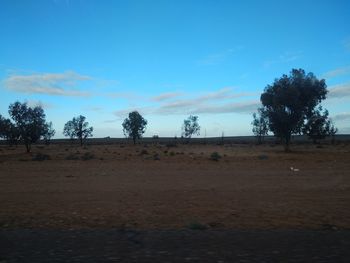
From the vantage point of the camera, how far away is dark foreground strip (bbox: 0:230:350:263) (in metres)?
6.86

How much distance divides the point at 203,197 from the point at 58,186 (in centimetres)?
765

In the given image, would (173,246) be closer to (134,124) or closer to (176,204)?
(176,204)

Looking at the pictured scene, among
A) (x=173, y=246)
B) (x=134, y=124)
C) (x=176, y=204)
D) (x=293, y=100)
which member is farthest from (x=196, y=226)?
(x=134, y=124)

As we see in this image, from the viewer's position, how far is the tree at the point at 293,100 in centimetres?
5884

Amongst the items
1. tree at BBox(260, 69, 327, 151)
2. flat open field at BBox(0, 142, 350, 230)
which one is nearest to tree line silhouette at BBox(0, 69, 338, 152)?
tree at BBox(260, 69, 327, 151)

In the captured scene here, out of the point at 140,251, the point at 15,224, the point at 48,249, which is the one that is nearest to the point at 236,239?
the point at 140,251

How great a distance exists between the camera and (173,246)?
755 cm

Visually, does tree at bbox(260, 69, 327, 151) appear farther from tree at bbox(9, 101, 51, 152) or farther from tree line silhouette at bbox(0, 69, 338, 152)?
tree at bbox(9, 101, 51, 152)

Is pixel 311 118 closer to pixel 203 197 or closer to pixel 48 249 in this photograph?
pixel 203 197

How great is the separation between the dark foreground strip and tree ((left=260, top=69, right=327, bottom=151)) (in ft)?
170

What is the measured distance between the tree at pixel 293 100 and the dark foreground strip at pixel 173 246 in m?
51.8

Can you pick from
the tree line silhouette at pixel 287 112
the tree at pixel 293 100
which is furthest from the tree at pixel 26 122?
the tree at pixel 293 100

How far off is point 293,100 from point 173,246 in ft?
176

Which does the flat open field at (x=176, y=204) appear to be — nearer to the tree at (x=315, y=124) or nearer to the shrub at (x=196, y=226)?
the shrub at (x=196, y=226)
